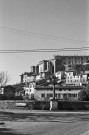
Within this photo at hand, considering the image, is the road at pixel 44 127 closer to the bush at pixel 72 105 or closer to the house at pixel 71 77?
the bush at pixel 72 105

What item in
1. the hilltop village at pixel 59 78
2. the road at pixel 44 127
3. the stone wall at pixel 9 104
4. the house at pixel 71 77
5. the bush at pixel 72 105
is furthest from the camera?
the house at pixel 71 77

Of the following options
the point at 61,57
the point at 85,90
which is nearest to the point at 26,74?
the point at 61,57

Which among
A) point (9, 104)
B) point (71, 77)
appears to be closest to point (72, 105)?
point (9, 104)

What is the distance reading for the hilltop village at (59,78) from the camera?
3425 inches

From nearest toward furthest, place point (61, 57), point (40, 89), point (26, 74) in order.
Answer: point (40, 89)
point (61, 57)
point (26, 74)

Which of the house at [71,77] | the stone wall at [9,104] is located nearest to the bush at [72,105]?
the stone wall at [9,104]

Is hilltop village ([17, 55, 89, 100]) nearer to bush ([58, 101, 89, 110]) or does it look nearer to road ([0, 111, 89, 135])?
bush ([58, 101, 89, 110])

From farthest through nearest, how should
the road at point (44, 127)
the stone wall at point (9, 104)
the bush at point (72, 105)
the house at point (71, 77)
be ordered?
the house at point (71, 77)
the bush at point (72, 105)
the stone wall at point (9, 104)
the road at point (44, 127)

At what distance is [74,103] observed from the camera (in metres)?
53.1

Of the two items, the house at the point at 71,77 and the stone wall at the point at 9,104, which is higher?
the house at the point at 71,77

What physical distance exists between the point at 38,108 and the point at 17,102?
3709 millimetres

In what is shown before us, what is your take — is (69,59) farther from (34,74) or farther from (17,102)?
(17,102)

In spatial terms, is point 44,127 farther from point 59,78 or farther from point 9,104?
point 59,78

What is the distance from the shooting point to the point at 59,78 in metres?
144
